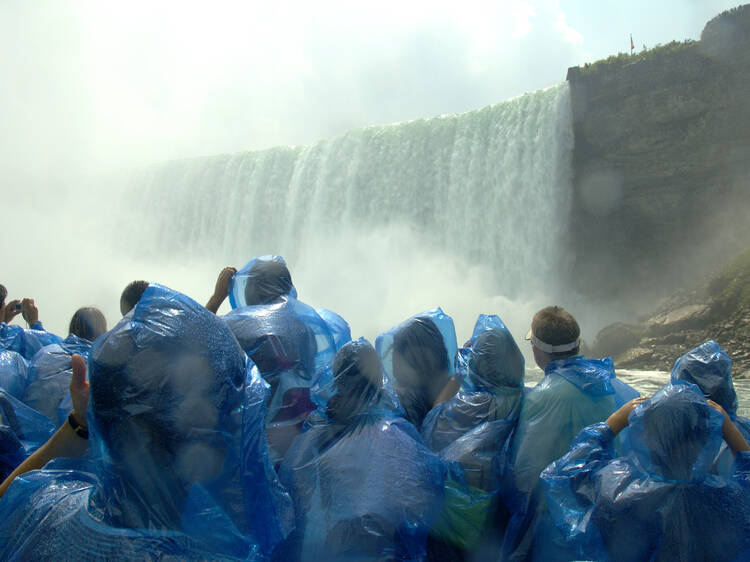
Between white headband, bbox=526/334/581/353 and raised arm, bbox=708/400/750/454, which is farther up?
white headband, bbox=526/334/581/353

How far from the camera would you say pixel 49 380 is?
259cm

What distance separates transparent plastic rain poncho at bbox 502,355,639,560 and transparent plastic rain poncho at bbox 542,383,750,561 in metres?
0.34

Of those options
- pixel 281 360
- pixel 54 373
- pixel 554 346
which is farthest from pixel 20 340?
pixel 554 346

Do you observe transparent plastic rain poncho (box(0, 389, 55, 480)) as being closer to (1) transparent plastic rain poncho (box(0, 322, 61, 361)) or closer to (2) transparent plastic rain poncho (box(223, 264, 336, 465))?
(2) transparent plastic rain poncho (box(223, 264, 336, 465))

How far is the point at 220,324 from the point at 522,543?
1.34m

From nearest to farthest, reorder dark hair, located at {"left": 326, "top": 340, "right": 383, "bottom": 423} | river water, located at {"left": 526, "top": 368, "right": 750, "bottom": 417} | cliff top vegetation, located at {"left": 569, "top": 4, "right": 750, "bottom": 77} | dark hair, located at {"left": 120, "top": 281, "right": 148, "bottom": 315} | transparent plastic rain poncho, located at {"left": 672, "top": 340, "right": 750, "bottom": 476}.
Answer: dark hair, located at {"left": 326, "top": 340, "right": 383, "bottom": 423}, transparent plastic rain poncho, located at {"left": 672, "top": 340, "right": 750, "bottom": 476}, dark hair, located at {"left": 120, "top": 281, "right": 148, "bottom": 315}, river water, located at {"left": 526, "top": 368, "right": 750, "bottom": 417}, cliff top vegetation, located at {"left": 569, "top": 4, "right": 750, "bottom": 77}

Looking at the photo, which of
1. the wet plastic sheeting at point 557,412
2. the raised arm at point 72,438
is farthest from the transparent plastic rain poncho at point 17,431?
the wet plastic sheeting at point 557,412

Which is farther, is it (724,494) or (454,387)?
(454,387)

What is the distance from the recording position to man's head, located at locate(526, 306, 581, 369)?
2.25 meters

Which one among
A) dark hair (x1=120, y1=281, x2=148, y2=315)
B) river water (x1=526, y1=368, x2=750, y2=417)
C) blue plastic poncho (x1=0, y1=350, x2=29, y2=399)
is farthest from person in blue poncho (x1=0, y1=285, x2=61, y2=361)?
A: river water (x1=526, y1=368, x2=750, y2=417)

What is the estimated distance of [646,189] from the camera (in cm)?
1672

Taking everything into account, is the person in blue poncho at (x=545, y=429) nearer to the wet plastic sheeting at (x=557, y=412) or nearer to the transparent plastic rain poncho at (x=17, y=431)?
the wet plastic sheeting at (x=557, y=412)

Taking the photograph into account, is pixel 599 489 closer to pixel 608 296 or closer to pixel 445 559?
pixel 445 559

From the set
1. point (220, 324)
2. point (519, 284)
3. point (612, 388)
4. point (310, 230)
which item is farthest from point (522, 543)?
point (310, 230)
